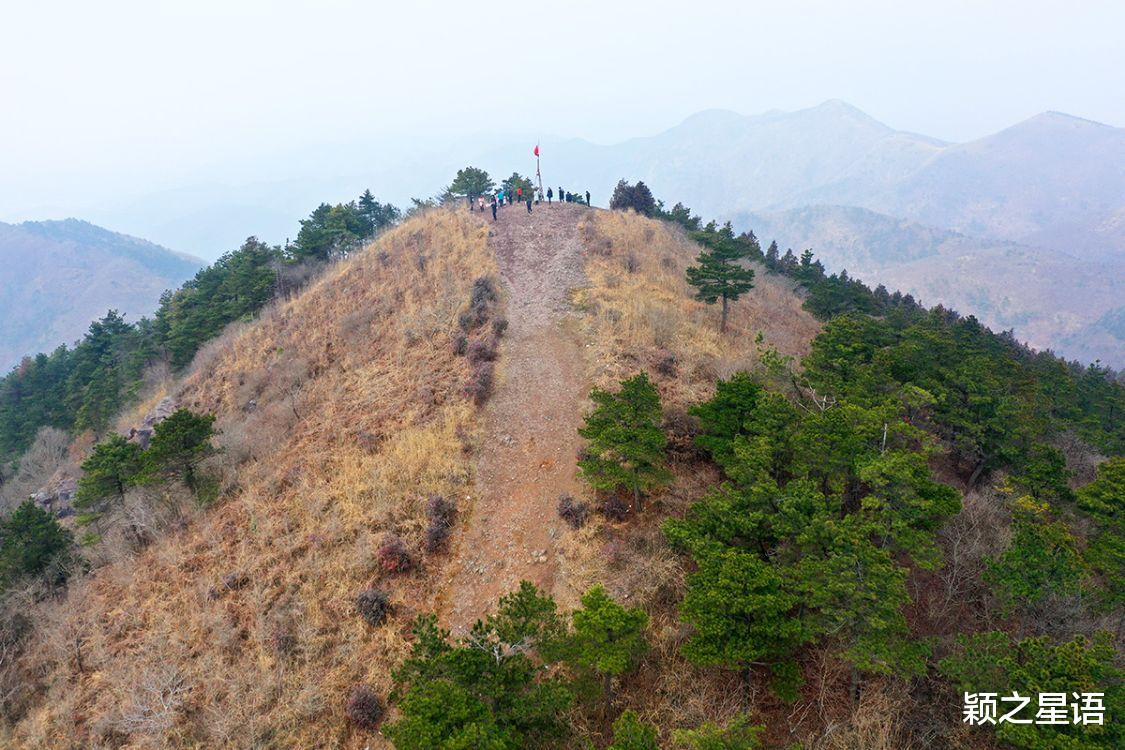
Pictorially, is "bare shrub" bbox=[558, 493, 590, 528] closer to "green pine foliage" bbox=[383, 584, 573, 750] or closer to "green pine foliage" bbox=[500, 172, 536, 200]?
"green pine foliage" bbox=[383, 584, 573, 750]

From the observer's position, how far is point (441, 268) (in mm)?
32969

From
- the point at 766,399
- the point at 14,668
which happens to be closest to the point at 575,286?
the point at 766,399

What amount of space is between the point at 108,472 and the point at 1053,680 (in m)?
28.2

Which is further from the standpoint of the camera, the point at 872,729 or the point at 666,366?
the point at 666,366

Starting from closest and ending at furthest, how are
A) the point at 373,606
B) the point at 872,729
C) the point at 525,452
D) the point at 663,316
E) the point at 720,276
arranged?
1. the point at 872,729
2. the point at 373,606
3. the point at 525,452
4. the point at 663,316
5. the point at 720,276

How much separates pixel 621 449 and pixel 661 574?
3495 mm

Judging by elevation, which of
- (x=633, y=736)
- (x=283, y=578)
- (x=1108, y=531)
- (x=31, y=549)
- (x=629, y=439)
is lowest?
(x=31, y=549)

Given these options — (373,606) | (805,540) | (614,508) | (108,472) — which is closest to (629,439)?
(614,508)

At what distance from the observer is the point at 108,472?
19312 mm

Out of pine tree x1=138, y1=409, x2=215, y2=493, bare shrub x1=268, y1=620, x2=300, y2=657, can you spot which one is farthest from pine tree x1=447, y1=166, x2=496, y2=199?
bare shrub x1=268, y1=620, x2=300, y2=657

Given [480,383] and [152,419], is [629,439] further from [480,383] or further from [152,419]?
[152,419]

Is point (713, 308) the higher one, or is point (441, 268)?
point (441, 268)

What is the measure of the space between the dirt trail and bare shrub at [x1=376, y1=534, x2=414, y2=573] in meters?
1.46

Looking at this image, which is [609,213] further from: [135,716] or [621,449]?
[135,716]
